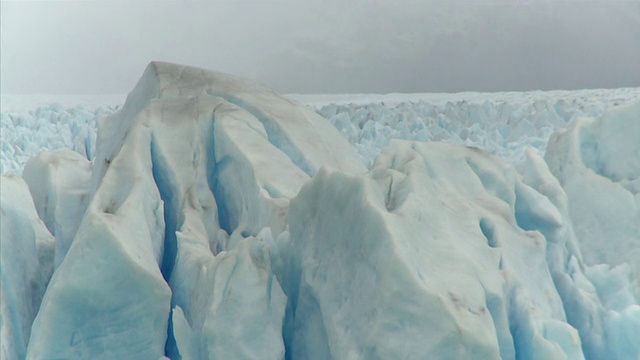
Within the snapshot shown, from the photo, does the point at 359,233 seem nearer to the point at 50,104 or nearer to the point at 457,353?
the point at 457,353

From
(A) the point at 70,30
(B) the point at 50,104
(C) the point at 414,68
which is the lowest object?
(B) the point at 50,104

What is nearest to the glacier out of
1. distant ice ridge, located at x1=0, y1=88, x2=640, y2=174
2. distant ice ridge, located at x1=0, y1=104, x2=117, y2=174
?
distant ice ridge, located at x1=0, y1=88, x2=640, y2=174

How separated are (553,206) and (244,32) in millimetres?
3220

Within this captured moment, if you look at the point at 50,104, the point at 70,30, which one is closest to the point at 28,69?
the point at 70,30

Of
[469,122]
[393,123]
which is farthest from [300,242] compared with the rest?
[469,122]

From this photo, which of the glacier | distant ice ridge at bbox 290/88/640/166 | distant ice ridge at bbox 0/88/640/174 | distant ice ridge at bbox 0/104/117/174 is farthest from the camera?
distant ice ridge at bbox 290/88/640/166

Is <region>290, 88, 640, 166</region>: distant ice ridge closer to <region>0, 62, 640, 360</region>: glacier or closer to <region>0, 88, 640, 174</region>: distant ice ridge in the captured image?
<region>0, 88, 640, 174</region>: distant ice ridge

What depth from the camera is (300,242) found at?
2.45 m

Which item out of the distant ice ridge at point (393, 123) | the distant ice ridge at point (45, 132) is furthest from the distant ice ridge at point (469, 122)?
the distant ice ridge at point (45, 132)

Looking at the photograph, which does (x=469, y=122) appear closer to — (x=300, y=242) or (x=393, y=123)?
(x=393, y=123)

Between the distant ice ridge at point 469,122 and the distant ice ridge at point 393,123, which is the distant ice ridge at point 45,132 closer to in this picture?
the distant ice ridge at point 393,123

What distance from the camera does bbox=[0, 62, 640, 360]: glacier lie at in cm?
218

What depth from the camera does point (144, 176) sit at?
2.76 meters

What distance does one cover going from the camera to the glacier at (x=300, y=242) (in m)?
2.18
